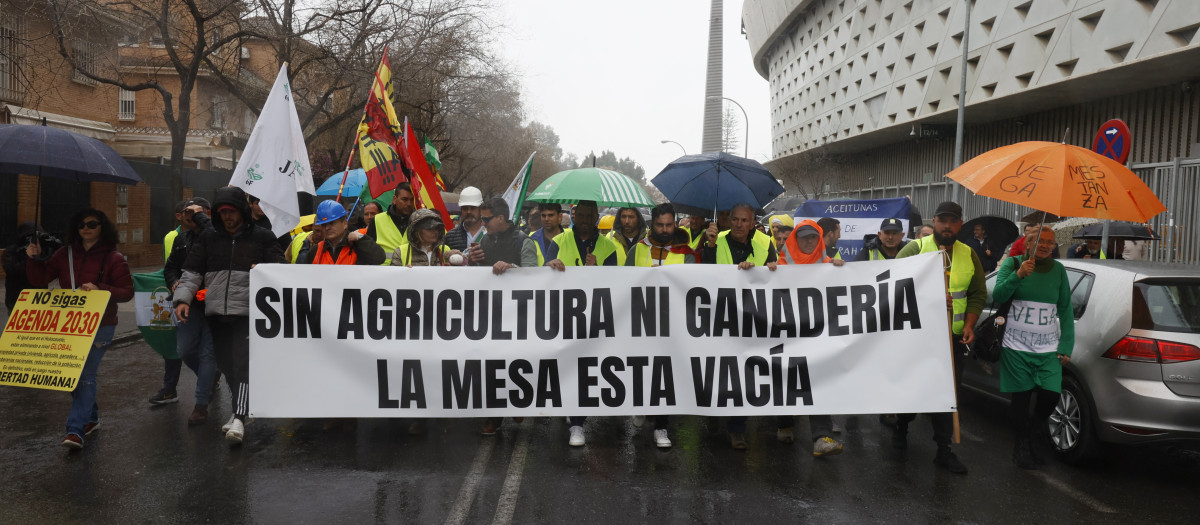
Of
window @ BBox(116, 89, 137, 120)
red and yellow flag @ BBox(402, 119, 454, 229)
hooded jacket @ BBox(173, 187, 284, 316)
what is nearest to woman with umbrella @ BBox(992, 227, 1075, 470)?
red and yellow flag @ BBox(402, 119, 454, 229)

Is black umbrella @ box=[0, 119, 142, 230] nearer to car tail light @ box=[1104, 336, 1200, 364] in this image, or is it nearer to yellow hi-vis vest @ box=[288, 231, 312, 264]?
yellow hi-vis vest @ box=[288, 231, 312, 264]

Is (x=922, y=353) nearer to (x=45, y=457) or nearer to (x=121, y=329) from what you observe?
(x=45, y=457)

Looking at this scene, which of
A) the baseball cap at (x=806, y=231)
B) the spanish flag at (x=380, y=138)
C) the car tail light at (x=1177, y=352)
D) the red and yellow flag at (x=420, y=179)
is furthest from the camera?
the spanish flag at (x=380, y=138)

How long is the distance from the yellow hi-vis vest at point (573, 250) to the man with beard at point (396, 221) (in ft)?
5.47

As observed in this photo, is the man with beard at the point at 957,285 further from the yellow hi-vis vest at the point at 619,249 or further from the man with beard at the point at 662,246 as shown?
the yellow hi-vis vest at the point at 619,249

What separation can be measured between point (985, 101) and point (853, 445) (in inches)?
818

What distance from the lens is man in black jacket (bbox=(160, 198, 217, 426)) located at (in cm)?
623

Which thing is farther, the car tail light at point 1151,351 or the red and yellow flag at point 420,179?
the red and yellow flag at point 420,179

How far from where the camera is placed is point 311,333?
5.73 meters

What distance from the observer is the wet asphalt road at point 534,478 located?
4621 mm

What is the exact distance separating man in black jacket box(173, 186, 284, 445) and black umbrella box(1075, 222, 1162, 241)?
8366mm

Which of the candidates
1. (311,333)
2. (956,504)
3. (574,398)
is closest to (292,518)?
(311,333)

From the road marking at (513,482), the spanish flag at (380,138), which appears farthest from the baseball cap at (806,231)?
the spanish flag at (380,138)

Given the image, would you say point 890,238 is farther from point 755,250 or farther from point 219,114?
point 219,114
